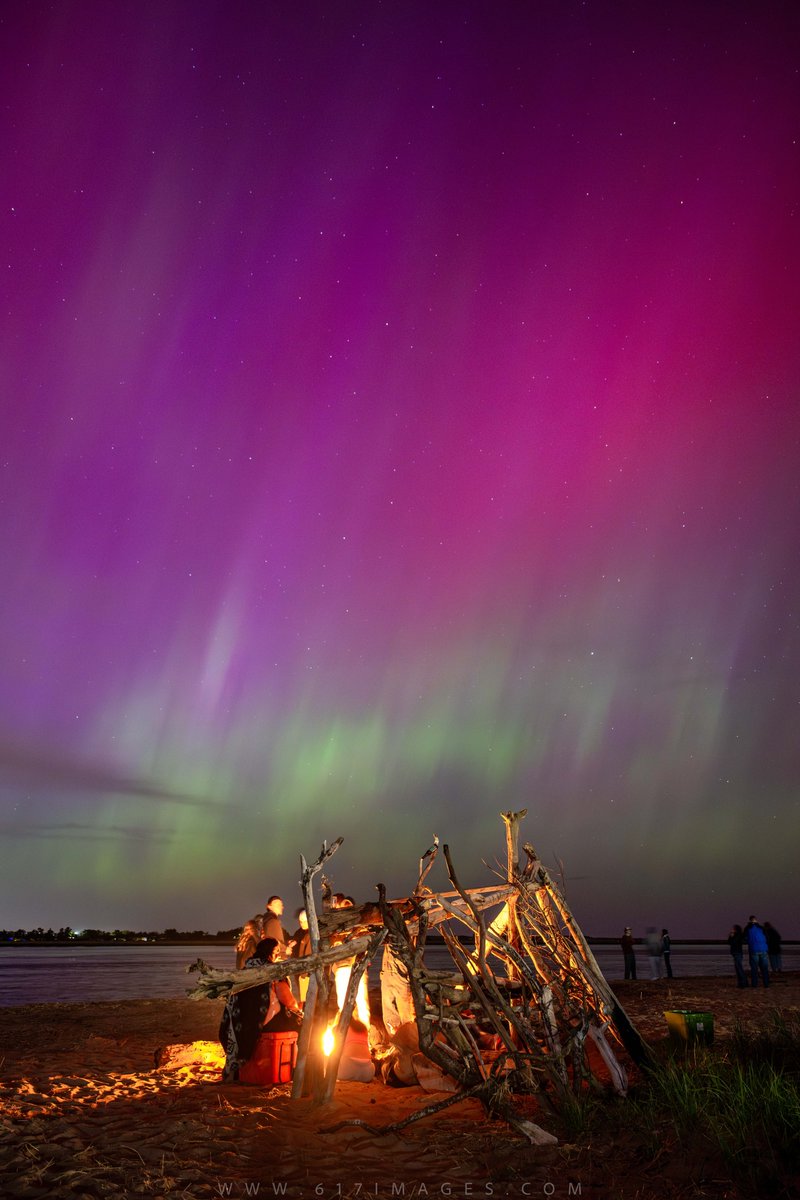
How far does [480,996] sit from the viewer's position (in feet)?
27.2

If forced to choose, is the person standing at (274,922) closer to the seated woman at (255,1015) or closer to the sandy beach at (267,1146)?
the seated woman at (255,1015)

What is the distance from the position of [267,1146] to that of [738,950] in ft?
61.8

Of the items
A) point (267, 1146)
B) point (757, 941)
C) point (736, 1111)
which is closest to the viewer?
point (736, 1111)

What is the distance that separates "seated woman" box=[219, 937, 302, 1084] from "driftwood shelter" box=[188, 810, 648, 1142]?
2.31ft

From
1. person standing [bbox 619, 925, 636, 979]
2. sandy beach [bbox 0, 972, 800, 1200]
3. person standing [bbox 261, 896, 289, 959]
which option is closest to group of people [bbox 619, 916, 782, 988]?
person standing [bbox 619, 925, 636, 979]

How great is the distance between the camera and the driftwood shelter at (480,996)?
7.94 m

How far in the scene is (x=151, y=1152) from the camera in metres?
6.61

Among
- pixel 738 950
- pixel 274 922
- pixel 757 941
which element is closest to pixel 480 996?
pixel 274 922

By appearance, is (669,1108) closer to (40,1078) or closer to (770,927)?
(40,1078)

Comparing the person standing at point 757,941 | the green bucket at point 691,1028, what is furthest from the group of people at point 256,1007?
the person standing at point 757,941

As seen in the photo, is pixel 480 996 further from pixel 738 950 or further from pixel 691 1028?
pixel 738 950

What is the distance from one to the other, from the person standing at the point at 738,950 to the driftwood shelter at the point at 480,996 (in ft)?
41.8

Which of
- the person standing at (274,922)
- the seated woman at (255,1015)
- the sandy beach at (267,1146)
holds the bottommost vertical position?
the sandy beach at (267,1146)

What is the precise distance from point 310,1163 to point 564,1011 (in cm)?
376
